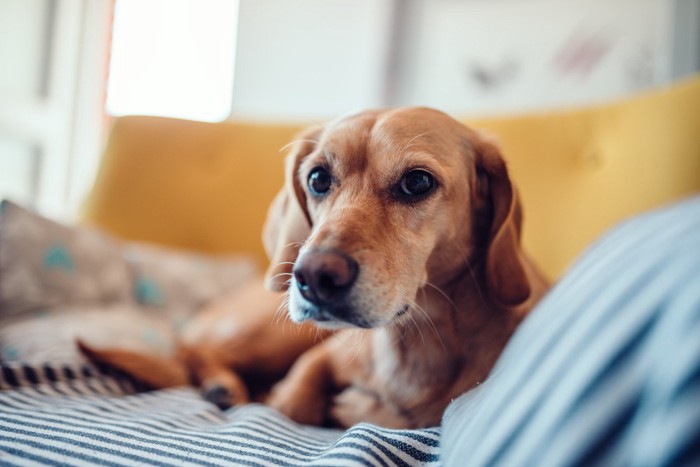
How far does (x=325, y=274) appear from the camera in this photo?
798 mm

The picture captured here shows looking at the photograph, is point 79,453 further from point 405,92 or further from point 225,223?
point 405,92

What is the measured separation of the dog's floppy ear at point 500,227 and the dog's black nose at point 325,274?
367mm

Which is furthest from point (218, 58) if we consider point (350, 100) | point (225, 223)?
point (225, 223)

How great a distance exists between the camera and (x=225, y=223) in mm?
2094

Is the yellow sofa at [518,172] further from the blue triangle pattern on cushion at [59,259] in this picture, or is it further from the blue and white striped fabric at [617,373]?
the blue and white striped fabric at [617,373]

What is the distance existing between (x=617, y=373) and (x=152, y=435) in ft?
2.14

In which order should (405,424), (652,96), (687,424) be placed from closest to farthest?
(687,424), (405,424), (652,96)

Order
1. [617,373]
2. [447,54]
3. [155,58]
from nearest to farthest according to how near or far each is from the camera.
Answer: [617,373]
[447,54]
[155,58]

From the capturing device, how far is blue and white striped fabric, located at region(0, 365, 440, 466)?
2.13 ft

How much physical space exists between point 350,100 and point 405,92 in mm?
412

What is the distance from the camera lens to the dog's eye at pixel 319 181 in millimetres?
1091

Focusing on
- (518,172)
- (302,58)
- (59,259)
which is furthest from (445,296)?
(302,58)

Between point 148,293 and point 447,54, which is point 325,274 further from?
point 447,54

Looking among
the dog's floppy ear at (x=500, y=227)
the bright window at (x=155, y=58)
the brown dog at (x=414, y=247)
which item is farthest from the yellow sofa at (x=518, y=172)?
the bright window at (x=155, y=58)
